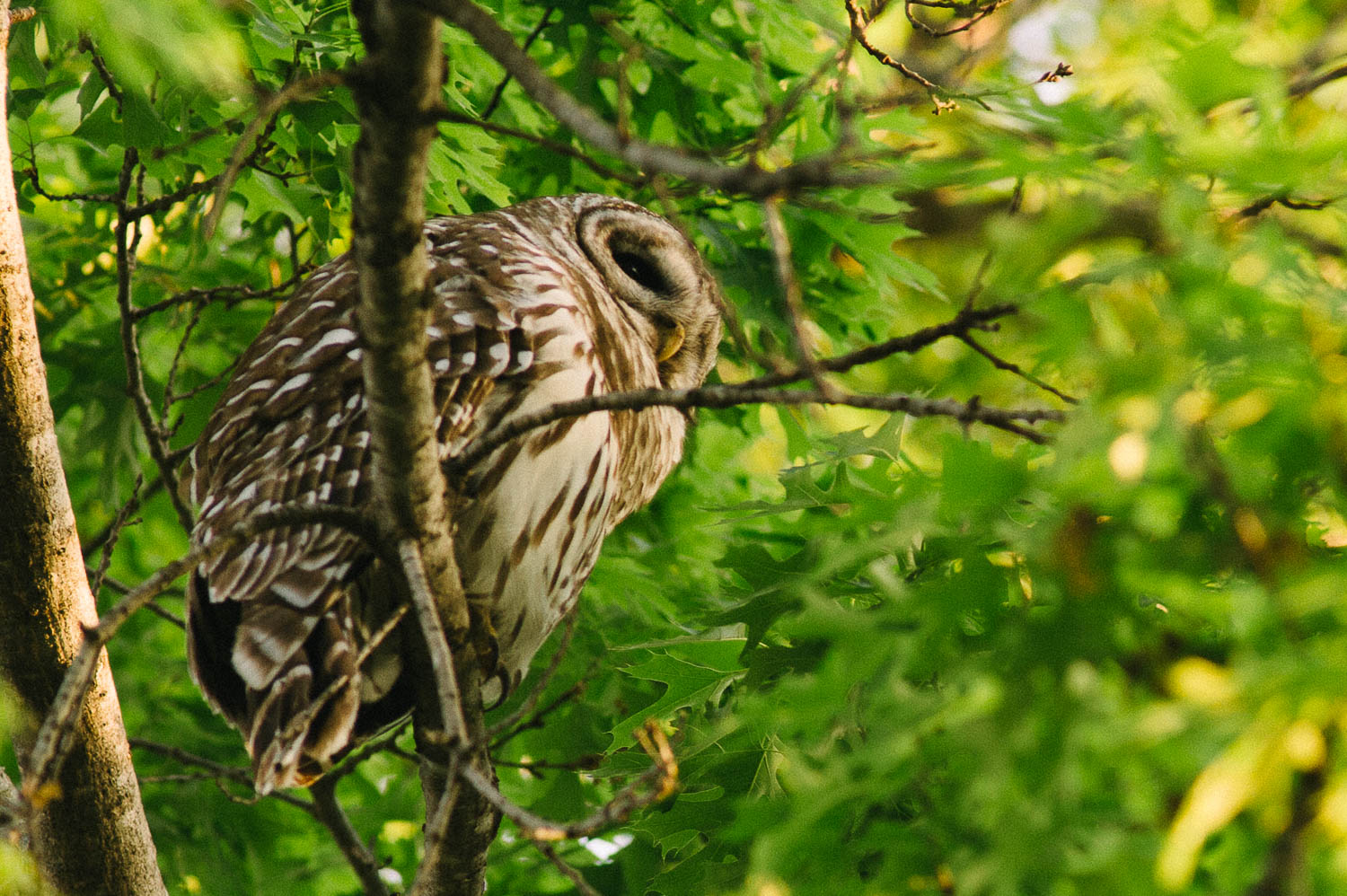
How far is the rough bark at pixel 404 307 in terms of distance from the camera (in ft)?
4.48

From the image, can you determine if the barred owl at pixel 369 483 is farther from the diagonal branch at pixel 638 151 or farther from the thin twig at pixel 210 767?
the diagonal branch at pixel 638 151

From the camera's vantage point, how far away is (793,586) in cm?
132

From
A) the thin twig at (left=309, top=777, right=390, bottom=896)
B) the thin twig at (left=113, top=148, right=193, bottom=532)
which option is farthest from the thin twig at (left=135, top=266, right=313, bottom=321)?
the thin twig at (left=309, top=777, right=390, bottom=896)

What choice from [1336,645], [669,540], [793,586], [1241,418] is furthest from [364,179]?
[669,540]

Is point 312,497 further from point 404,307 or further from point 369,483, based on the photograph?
point 404,307

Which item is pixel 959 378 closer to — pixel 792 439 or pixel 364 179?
pixel 364 179

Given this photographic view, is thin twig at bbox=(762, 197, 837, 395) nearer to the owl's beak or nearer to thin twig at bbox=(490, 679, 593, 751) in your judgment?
thin twig at bbox=(490, 679, 593, 751)

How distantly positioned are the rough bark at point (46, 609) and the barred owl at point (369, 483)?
263 millimetres

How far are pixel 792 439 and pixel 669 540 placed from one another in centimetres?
72

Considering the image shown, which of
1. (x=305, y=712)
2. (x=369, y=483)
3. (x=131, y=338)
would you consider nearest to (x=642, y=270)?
(x=131, y=338)

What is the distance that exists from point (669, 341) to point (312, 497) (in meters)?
1.60

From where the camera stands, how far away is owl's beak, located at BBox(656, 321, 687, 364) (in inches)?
147

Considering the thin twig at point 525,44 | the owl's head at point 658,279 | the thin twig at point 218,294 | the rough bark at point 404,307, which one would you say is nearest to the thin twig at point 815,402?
the rough bark at point 404,307

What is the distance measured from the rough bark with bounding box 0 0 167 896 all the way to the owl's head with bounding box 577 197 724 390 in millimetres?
1705
